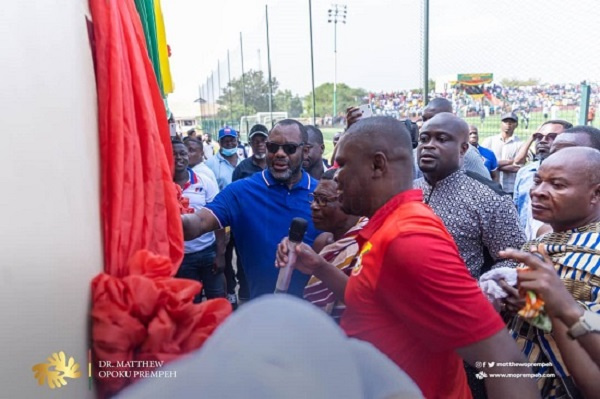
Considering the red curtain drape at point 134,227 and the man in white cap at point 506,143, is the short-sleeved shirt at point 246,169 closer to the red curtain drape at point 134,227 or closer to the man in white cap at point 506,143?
the man in white cap at point 506,143

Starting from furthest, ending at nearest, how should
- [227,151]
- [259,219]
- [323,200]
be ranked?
1. [227,151]
2. [259,219]
3. [323,200]

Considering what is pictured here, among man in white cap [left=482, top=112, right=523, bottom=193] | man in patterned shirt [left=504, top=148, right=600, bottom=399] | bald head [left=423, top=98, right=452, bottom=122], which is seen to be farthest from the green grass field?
man in patterned shirt [left=504, top=148, right=600, bottom=399]

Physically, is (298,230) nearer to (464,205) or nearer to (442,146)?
(464,205)

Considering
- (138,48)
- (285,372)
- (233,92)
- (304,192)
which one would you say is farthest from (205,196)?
(233,92)

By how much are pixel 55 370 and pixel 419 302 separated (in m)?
0.83

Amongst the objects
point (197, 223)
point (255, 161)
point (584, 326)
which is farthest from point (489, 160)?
point (584, 326)

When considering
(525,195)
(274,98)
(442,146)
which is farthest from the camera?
(274,98)

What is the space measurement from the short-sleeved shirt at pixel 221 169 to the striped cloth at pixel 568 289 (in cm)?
465

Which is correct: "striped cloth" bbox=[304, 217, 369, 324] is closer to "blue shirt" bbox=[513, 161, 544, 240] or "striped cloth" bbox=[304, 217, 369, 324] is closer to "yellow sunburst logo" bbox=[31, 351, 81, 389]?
"yellow sunburst logo" bbox=[31, 351, 81, 389]

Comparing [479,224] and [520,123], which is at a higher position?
[520,123]

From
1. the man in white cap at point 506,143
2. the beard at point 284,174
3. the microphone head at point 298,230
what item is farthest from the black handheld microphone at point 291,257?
the man in white cap at point 506,143

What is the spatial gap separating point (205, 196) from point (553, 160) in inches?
126

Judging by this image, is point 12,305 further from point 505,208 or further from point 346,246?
point 505,208

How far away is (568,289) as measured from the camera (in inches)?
58.3
